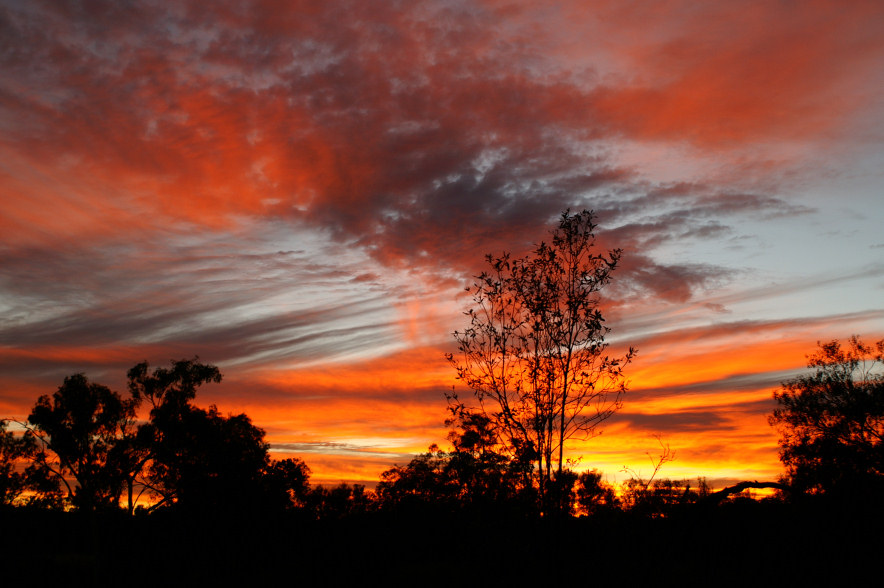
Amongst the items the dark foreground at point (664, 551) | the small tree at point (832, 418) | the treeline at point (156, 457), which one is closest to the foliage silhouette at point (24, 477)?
the treeline at point (156, 457)

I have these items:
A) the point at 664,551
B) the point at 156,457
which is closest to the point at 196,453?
the point at 156,457

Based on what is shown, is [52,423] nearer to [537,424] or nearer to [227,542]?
[227,542]

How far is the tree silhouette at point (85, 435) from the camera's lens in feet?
146

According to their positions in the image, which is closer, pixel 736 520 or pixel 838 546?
pixel 838 546

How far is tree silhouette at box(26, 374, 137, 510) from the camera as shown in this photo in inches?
1748

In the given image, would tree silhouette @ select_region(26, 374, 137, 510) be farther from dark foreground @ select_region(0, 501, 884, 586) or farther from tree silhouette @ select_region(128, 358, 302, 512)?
dark foreground @ select_region(0, 501, 884, 586)

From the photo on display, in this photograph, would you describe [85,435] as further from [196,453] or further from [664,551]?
[664,551]

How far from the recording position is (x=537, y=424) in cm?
1290

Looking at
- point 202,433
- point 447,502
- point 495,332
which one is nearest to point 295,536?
point 447,502

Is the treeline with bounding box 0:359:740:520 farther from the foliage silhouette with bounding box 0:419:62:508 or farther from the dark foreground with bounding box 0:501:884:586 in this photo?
the dark foreground with bounding box 0:501:884:586

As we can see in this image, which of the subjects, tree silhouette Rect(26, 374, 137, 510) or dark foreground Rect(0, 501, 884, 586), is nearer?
dark foreground Rect(0, 501, 884, 586)

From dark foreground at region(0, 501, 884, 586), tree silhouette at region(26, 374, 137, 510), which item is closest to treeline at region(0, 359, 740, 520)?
tree silhouette at region(26, 374, 137, 510)

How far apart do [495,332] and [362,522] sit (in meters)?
22.0

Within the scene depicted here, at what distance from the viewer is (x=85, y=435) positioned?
148 feet
